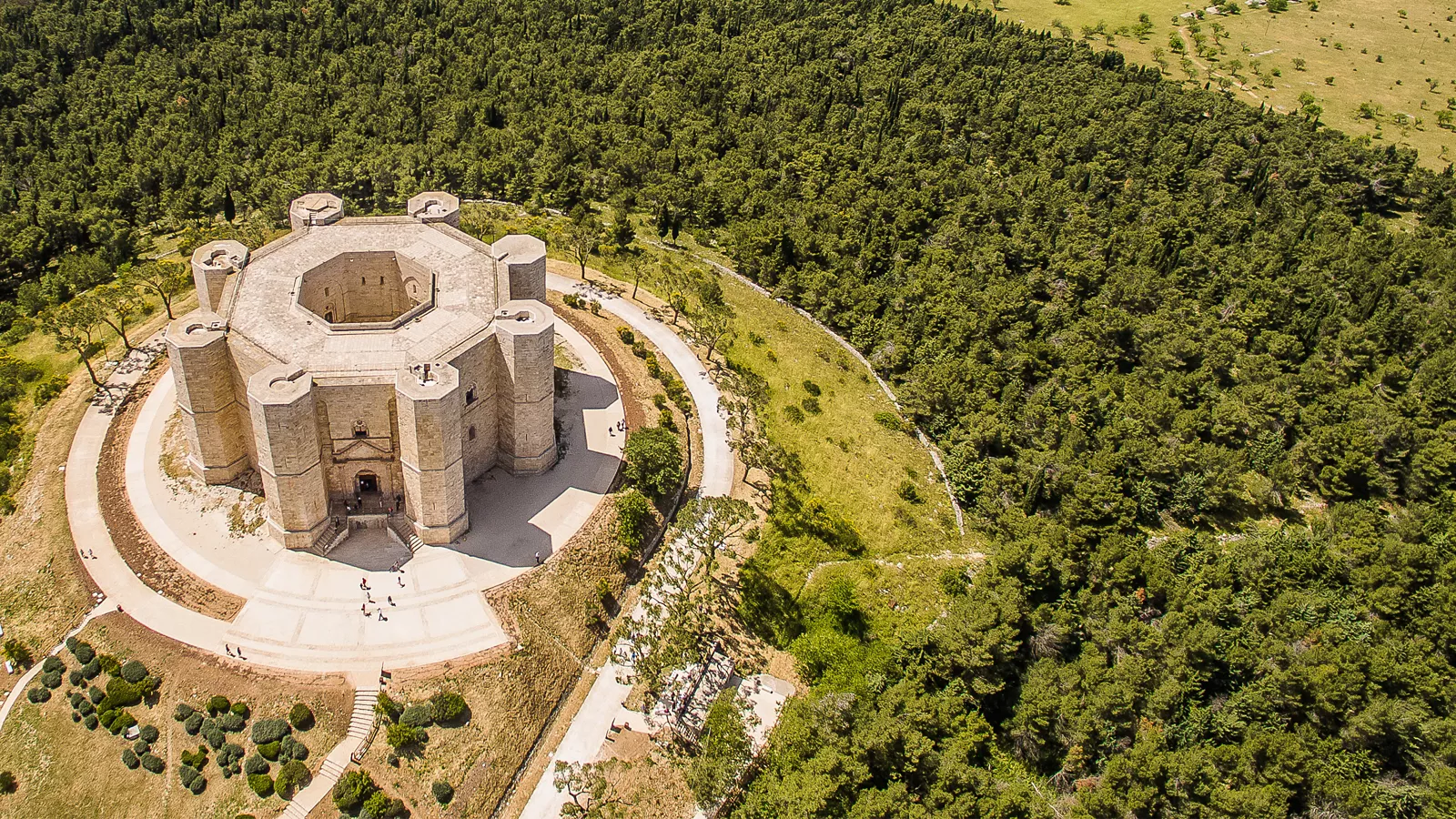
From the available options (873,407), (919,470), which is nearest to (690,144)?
(873,407)

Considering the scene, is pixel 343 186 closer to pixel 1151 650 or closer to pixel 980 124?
pixel 980 124

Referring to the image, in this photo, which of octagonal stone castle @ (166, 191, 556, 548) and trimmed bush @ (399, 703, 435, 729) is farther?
octagonal stone castle @ (166, 191, 556, 548)

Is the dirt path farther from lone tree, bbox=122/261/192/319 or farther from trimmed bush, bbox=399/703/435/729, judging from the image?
lone tree, bbox=122/261/192/319

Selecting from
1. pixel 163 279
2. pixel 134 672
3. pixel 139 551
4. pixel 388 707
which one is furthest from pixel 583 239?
pixel 134 672

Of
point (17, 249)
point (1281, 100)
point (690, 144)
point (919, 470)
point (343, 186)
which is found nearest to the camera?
point (919, 470)

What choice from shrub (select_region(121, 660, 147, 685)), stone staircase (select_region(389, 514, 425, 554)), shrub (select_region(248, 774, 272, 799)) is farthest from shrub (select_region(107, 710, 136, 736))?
stone staircase (select_region(389, 514, 425, 554))

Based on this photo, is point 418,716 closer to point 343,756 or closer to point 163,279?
point 343,756
